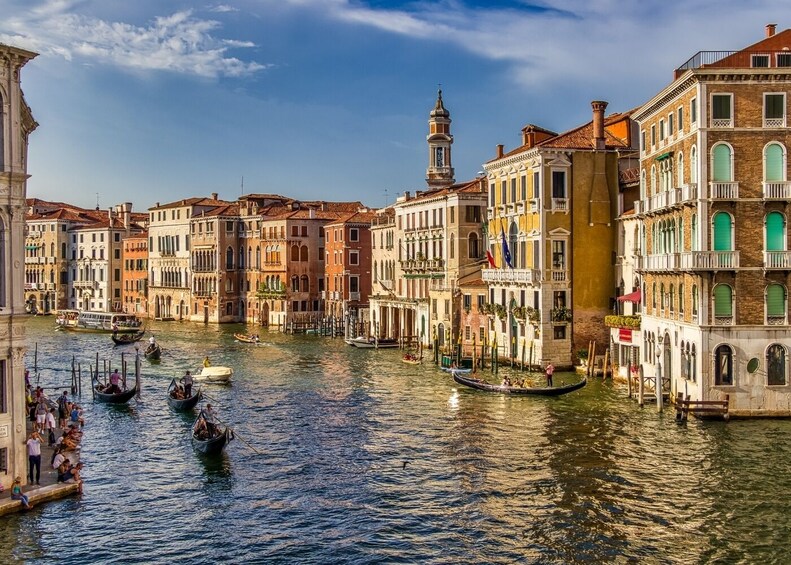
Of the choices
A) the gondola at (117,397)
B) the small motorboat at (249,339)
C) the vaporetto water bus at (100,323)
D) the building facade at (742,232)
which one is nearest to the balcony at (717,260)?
the building facade at (742,232)

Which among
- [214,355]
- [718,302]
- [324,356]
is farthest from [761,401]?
[214,355]

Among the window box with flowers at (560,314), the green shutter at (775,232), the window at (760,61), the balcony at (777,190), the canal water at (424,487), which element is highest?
the window at (760,61)

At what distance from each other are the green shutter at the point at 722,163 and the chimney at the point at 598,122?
41.5 feet

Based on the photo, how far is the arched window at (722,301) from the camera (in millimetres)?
26047

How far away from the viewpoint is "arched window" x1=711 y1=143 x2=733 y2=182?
85.7 feet

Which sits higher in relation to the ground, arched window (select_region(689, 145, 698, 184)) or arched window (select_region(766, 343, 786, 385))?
arched window (select_region(689, 145, 698, 184))

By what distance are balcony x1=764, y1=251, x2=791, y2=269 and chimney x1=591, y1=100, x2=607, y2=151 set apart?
45.0 ft

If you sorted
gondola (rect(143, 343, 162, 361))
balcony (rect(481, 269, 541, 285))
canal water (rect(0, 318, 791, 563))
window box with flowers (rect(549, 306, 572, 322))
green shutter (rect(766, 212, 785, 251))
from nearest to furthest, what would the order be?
canal water (rect(0, 318, 791, 563)) → green shutter (rect(766, 212, 785, 251)) → window box with flowers (rect(549, 306, 572, 322)) → balcony (rect(481, 269, 541, 285)) → gondola (rect(143, 343, 162, 361))

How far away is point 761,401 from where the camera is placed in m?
25.8

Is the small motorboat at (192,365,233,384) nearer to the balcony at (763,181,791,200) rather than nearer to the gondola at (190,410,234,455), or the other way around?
the gondola at (190,410,234,455)

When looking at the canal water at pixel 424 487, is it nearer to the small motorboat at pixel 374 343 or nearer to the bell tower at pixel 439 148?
the small motorboat at pixel 374 343

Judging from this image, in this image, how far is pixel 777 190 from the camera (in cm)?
2584

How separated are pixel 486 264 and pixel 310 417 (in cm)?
2029

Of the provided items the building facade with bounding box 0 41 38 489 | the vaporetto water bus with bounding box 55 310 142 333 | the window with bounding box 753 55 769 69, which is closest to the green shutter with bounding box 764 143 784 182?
the window with bounding box 753 55 769 69
